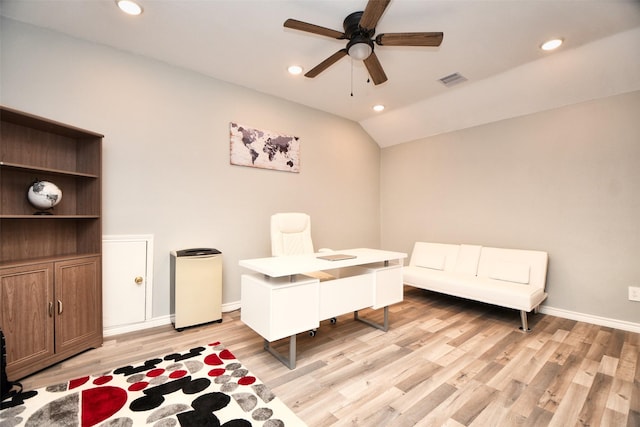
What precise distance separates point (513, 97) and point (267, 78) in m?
2.85

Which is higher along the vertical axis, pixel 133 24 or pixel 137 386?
pixel 133 24

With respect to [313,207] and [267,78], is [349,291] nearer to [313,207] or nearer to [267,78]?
[313,207]

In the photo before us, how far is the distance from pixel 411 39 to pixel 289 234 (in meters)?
2.00

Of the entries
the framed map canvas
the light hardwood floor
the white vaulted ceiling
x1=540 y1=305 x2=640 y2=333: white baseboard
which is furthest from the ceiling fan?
x1=540 y1=305 x2=640 y2=333: white baseboard

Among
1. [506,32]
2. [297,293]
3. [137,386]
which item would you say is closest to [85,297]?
[137,386]

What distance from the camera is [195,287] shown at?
9.13 ft

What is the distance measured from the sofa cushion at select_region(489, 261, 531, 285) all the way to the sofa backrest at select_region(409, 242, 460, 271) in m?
0.50

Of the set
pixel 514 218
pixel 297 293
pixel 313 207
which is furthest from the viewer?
pixel 313 207

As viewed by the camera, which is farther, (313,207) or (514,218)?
(313,207)

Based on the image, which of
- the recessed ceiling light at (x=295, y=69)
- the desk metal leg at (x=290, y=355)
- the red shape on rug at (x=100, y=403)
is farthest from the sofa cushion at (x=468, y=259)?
the red shape on rug at (x=100, y=403)

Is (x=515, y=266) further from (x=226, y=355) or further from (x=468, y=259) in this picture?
(x=226, y=355)

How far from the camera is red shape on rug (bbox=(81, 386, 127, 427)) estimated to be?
1530 millimetres

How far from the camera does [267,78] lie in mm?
3197

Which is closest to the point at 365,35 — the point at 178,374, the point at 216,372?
the point at 216,372
